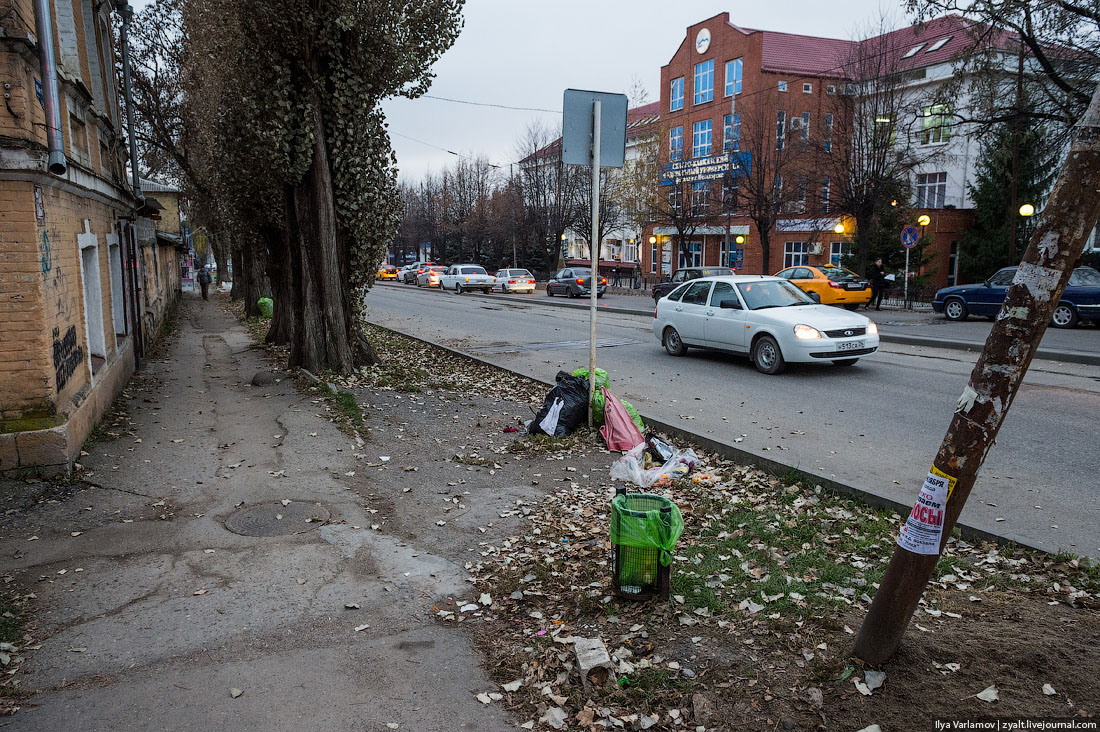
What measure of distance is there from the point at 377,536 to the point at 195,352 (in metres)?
12.3

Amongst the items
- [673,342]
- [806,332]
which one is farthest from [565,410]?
[673,342]

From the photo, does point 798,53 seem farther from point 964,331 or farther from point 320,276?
point 320,276

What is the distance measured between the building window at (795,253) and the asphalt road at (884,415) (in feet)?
104

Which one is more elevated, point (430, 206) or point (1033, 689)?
point (430, 206)

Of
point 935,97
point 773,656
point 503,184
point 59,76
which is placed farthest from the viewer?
point 503,184

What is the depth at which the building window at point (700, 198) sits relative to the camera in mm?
40531

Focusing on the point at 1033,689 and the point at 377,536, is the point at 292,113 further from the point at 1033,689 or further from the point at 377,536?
the point at 1033,689

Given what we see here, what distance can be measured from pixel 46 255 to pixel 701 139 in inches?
1915

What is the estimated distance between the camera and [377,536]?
5.50 meters

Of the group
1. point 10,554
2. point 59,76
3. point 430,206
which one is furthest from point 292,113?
point 430,206

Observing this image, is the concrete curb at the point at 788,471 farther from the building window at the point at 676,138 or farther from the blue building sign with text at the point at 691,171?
the building window at the point at 676,138

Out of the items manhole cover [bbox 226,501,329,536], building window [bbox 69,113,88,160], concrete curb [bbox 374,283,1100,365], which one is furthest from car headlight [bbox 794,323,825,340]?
building window [bbox 69,113,88,160]

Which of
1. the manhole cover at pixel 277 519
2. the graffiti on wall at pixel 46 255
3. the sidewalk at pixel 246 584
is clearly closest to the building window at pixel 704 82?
the sidewalk at pixel 246 584

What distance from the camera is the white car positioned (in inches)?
454
